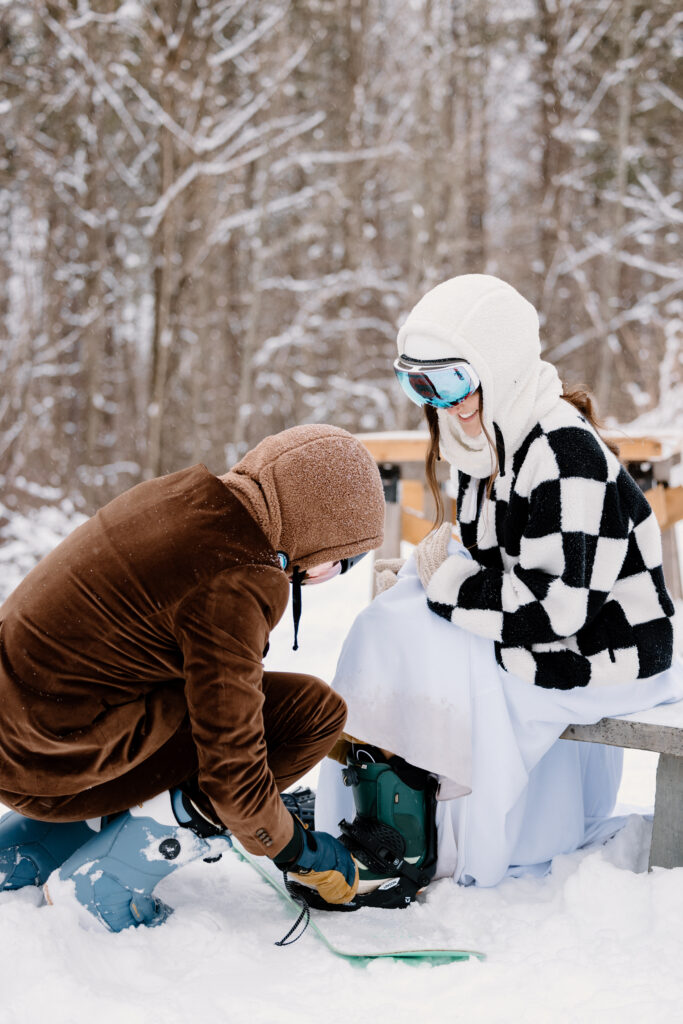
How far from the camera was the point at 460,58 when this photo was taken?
10484 millimetres

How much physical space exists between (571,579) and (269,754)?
0.75 metres

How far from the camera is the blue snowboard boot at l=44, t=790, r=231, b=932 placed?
1.68m

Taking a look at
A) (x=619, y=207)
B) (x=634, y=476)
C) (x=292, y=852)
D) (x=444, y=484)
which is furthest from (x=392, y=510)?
(x=619, y=207)

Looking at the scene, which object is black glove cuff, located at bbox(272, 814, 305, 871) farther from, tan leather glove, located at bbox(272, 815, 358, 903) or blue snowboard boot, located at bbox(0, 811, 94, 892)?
blue snowboard boot, located at bbox(0, 811, 94, 892)

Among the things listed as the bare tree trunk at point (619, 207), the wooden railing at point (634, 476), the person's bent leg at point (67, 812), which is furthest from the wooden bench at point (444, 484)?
the bare tree trunk at point (619, 207)

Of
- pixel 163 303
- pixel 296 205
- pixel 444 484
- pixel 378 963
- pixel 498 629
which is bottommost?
pixel 378 963

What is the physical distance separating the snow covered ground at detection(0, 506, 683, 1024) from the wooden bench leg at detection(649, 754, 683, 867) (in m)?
0.04

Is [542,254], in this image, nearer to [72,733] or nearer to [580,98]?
[580,98]

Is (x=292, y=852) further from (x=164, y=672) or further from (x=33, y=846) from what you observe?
(x=33, y=846)

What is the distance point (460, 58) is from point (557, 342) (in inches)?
147

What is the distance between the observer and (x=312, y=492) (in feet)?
5.61

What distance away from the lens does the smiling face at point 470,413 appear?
1.93 metres

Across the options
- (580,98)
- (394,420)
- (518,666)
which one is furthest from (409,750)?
(580,98)

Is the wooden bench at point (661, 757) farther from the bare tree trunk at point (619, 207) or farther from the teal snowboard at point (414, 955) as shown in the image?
the bare tree trunk at point (619, 207)
